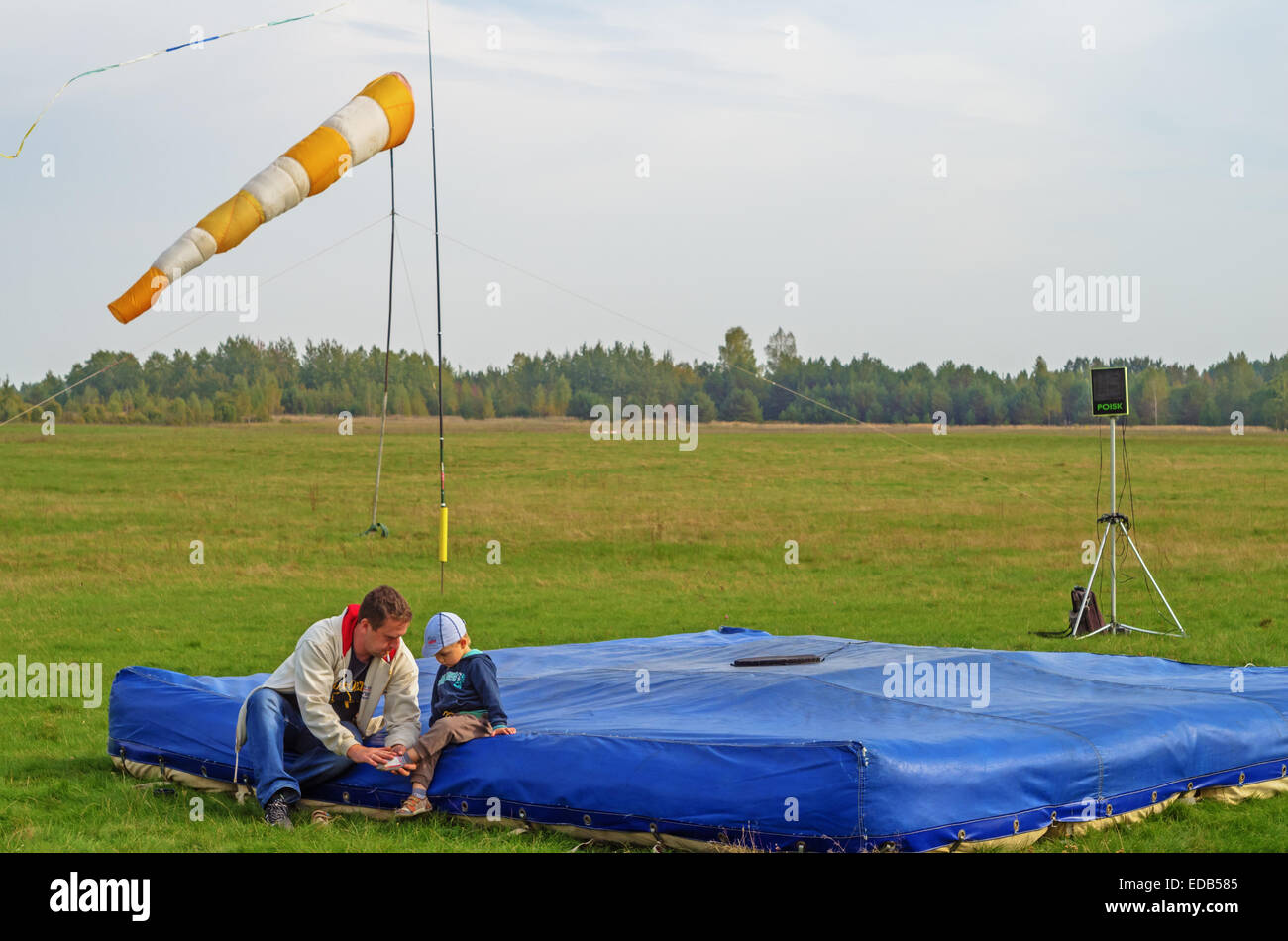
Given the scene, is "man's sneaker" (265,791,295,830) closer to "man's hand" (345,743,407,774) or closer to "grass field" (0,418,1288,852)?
"grass field" (0,418,1288,852)

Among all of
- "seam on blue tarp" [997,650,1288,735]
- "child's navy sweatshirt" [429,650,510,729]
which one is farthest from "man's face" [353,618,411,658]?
"seam on blue tarp" [997,650,1288,735]

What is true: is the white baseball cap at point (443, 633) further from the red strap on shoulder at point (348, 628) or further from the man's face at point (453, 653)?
the red strap on shoulder at point (348, 628)

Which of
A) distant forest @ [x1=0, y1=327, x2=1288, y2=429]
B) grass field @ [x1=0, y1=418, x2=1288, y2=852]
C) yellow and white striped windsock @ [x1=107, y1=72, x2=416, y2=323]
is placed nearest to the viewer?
grass field @ [x1=0, y1=418, x2=1288, y2=852]

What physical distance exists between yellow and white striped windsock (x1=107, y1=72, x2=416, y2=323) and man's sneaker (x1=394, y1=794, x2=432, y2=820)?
625 centimetres

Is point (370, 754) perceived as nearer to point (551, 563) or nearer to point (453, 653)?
point (453, 653)

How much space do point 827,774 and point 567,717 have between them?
83.9 inches

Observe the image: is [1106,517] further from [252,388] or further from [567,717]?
[252,388]

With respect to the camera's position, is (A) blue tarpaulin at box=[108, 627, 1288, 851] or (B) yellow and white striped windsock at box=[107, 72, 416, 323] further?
(B) yellow and white striped windsock at box=[107, 72, 416, 323]

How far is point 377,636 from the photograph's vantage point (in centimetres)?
671

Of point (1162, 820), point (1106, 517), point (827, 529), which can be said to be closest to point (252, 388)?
point (827, 529)

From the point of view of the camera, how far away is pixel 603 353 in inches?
3939

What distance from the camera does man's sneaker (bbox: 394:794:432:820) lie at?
6762 millimetres

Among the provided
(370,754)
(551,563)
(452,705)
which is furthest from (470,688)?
(551,563)

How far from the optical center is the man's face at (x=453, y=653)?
7.02 meters
